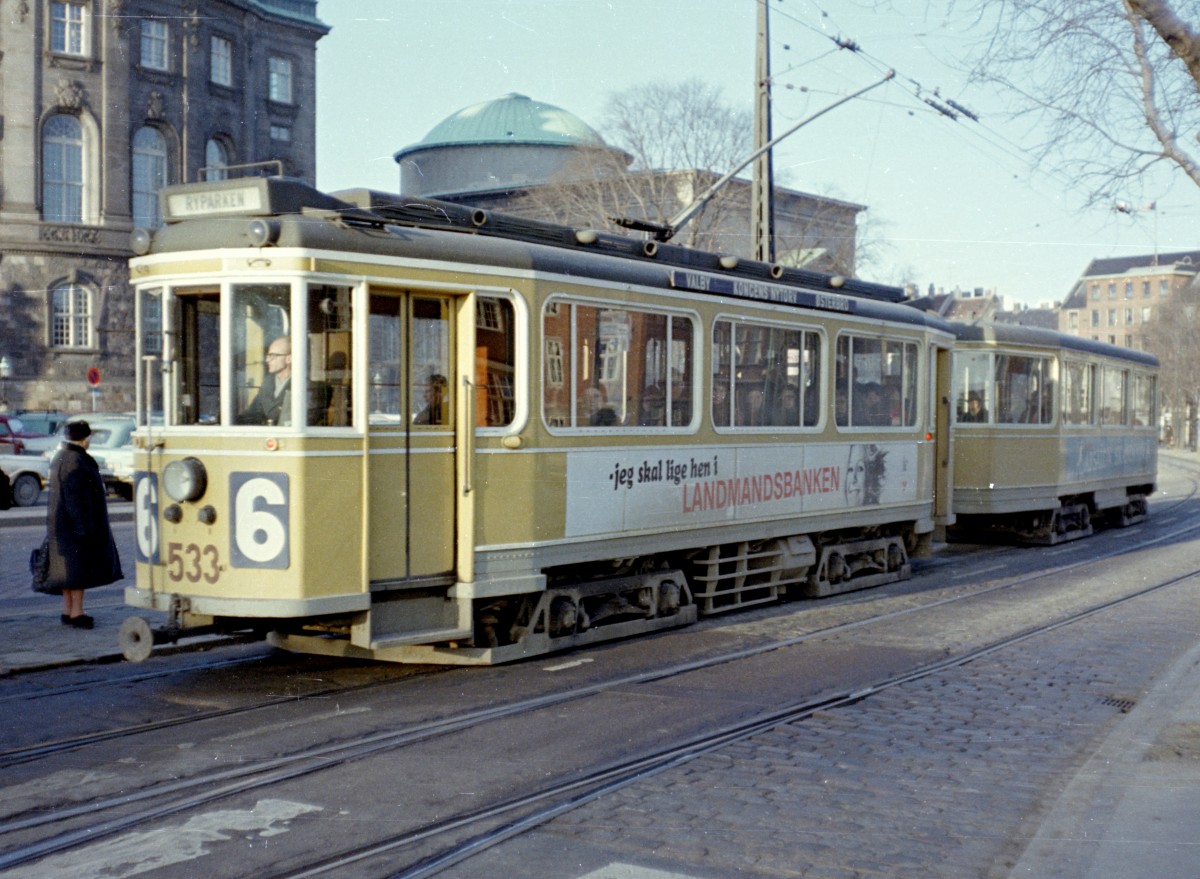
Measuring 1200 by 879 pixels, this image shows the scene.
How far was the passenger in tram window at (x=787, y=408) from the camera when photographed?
13.3 metres

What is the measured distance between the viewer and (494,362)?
991 centimetres

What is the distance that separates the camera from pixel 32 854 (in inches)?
225

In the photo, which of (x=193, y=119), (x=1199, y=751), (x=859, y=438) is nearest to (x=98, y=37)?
(x=193, y=119)

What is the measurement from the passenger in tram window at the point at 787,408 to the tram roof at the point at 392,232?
1632 millimetres

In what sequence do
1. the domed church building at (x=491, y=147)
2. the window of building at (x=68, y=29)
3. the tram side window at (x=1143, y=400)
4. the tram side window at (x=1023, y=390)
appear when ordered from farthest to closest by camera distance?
1. the domed church building at (x=491, y=147)
2. the window of building at (x=68, y=29)
3. the tram side window at (x=1143, y=400)
4. the tram side window at (x=1023, y=390)

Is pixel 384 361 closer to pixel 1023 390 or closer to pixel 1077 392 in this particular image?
pixel 1023 390

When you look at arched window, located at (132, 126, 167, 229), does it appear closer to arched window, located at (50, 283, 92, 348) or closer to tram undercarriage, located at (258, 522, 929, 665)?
arched window, located at (50, 283, 92, 348)

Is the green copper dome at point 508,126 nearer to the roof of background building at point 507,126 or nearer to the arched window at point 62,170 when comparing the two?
the roof of background building at point 507,126

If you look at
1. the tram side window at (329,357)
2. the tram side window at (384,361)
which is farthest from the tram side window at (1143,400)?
the tram side window at (329,357)

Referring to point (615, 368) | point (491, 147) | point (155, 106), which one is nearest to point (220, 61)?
point (155, 106)

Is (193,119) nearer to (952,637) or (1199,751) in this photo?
(952,637)

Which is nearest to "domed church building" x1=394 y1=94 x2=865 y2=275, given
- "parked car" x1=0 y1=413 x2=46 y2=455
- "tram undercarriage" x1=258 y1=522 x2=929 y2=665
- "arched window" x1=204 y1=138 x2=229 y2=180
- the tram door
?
"arched window" x1=204 y1=138 x2=229 y2=180

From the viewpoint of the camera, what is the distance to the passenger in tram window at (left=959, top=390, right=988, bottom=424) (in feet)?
66.5

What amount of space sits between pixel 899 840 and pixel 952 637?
6098mm
